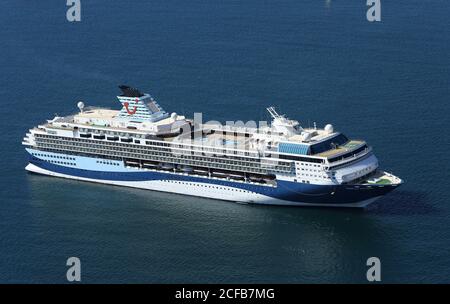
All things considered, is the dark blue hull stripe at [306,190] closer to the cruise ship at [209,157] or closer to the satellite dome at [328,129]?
the cruise ship at [209,157]

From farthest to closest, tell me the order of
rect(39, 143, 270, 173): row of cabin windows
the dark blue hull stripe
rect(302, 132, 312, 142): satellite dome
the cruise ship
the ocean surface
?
rect(39, 143, 270, 173): row of cabin windows
rect(302, 132, 312, 142): satellite dome
the cruise ship
the dark blue hull stripe
the ocean surface

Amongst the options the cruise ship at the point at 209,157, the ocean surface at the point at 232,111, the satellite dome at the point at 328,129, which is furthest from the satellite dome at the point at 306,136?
the ocean surface at the point at 232,111

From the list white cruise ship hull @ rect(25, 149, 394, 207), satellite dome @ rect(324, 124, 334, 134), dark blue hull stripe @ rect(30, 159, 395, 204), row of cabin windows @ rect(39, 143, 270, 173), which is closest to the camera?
dark blue hull stripe @ rect(30, 159, 395, 204)

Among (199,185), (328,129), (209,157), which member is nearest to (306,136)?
(328,129)

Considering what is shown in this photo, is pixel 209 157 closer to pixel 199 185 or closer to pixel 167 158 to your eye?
pixel 199 185

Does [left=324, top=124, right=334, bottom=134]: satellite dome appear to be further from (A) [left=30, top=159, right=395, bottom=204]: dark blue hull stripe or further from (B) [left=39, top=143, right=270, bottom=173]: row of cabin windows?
(A) [left=30, top=159, right=395, bottom=204]: dark blue hull stripe


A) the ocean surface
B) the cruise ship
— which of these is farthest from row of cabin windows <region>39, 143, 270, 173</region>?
the ocean surface
